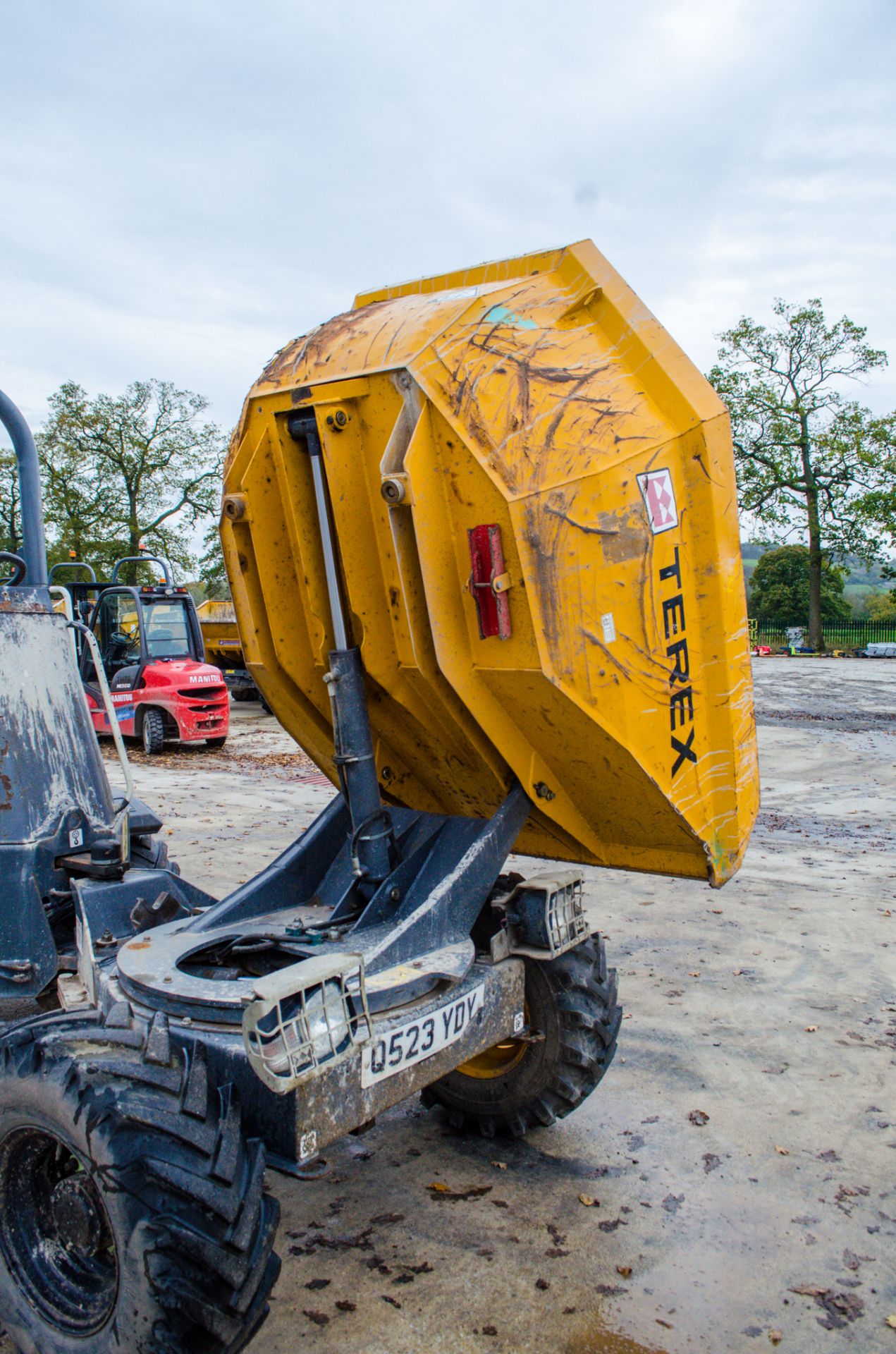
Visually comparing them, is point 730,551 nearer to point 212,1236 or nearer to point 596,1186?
point 596,1186

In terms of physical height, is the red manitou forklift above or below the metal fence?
above

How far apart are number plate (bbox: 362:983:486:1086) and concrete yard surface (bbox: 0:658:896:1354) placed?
2.54 feet

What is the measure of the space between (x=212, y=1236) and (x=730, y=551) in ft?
8.50

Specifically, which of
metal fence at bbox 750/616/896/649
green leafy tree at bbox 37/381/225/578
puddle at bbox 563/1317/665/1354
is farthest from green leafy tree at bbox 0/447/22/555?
puddle at bbox 563/1317/665/1354

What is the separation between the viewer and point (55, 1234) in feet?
9.14

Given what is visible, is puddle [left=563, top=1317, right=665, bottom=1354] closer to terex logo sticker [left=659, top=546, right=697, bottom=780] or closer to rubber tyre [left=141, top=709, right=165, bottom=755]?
terex logo sticker [left=659, top=546, right=697, bottom=780]

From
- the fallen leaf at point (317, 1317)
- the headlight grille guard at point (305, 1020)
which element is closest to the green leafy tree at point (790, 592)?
the fallen leaf at point (317, 1317)

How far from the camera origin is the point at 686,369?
130 inches

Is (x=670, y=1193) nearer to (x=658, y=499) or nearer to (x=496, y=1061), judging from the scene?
(x=496, y=1061)

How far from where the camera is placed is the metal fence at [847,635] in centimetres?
4244

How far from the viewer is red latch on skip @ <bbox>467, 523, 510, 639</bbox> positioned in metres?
2.96

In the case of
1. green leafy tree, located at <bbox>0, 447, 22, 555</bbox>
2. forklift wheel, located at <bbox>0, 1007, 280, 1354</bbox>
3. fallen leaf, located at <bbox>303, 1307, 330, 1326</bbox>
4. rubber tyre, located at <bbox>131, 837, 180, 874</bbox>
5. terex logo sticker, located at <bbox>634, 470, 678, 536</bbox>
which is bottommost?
fallen leaf, located at <bbox>303, 1307, 330, 1326</bbox>

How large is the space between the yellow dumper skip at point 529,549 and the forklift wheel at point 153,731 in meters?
11.6

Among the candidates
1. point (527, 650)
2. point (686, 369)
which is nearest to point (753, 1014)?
point (527, 650)
